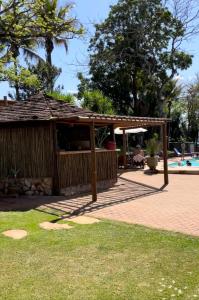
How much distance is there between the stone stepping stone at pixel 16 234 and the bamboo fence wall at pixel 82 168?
478 centimetres

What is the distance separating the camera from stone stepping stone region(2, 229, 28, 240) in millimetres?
6862

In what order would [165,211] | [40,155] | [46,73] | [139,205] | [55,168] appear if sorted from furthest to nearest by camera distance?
[46,73], [40,155], [55,168], [139,205], [165,211]

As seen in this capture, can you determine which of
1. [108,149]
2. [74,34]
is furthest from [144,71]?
[74,34]

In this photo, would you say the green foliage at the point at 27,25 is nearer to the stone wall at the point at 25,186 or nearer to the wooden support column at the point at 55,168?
the wooden support column at the point at 55,168

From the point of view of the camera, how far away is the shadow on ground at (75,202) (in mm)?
9680

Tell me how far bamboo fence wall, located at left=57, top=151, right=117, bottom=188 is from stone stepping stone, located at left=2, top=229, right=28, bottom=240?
478 cm

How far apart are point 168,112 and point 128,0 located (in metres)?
12.0

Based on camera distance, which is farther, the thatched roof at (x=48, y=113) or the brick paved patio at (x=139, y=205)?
the thatched roof at (x=48, y=113)

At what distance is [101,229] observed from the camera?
742 cm

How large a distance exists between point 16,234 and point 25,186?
5.40 metres

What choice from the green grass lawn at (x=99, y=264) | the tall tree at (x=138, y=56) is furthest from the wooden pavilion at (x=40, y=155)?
the tall tree at (x=138, y=56)

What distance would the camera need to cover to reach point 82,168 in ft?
42.3

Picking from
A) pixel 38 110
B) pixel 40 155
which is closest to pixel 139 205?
pixel 40 155

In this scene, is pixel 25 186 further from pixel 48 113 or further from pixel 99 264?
pixel 99 264
